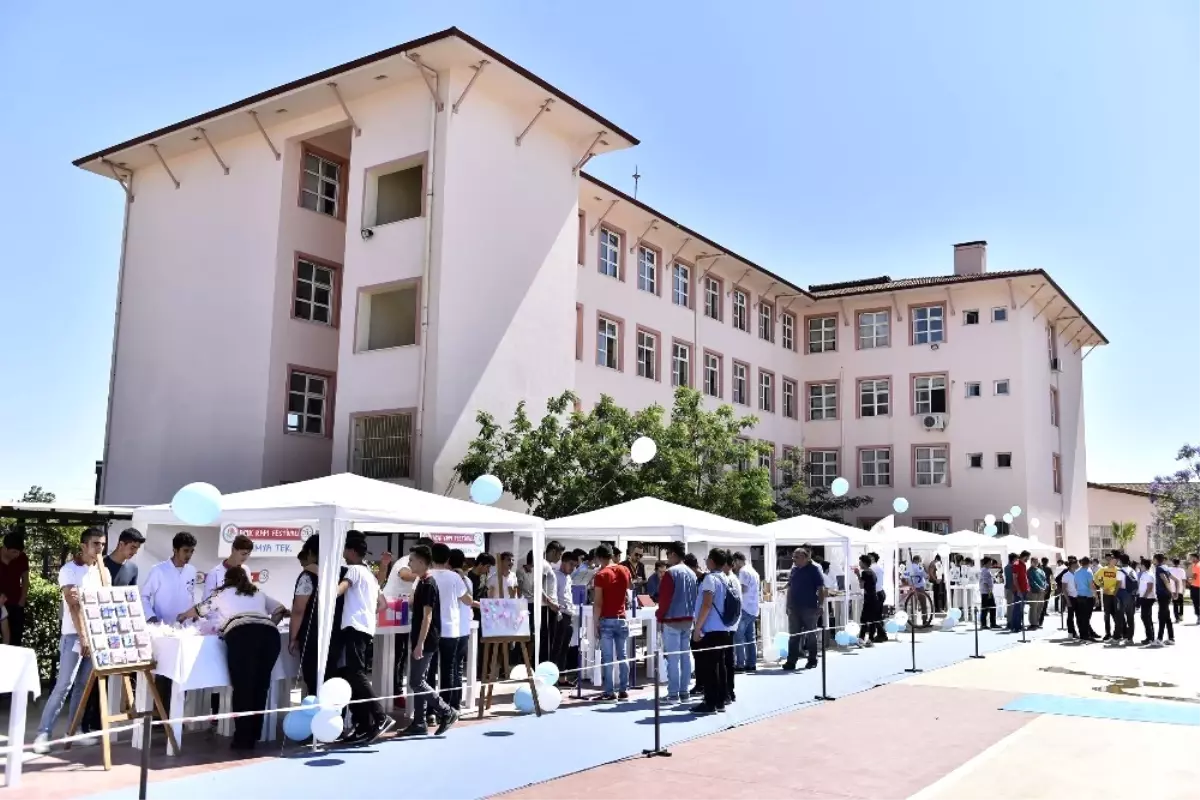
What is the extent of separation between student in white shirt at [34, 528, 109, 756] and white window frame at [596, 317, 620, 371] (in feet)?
66.1

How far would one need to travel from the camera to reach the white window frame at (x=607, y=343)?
95.7ft

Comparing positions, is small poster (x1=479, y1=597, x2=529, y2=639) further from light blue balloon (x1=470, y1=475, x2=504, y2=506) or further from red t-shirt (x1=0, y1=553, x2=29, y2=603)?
red t-shirt (x1=0, y1=553, x2=29, y2=603)

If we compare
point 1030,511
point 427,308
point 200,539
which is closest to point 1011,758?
point 200,539

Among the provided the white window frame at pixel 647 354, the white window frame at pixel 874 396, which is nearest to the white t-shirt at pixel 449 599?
the white window frame at pixel 647 354

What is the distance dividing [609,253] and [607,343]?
2.67 metres

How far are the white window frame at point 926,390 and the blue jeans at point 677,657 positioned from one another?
28990mm

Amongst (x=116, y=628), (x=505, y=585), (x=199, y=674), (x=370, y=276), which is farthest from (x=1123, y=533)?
(x=116, y=628)

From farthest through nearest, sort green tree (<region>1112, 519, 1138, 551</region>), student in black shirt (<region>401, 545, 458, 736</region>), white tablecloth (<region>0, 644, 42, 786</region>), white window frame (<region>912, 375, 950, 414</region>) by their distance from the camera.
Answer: green tree (<region>1112, 519, 1138, 551</region>) → white window frame (<region>912, 375, 950, 414</region>) → student in black shirt (<region>401, 545, 458, 736</region>) → white tablecloth (<region>0, 644, 42, 786</region>)

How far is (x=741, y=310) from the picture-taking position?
37062 millimetres

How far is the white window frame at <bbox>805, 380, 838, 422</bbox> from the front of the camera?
1623 inches

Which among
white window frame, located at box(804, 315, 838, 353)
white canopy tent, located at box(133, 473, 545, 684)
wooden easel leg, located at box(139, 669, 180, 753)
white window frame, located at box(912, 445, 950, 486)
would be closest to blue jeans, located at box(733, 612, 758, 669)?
white canopy tent, located at box(133, 473, 545, 684)

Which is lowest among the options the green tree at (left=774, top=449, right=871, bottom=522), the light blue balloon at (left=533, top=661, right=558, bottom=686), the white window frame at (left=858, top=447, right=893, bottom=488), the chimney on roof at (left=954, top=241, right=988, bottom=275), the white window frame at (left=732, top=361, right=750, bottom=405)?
the light blue balloon at (left=533, top=661, right=558, bottom=686)

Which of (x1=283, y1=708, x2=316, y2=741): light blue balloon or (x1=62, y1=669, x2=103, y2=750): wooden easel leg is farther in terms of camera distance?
(x1=283, y1=708, x2=316, y2=741): light blue balloon

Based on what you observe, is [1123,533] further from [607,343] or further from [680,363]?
[607,343]
